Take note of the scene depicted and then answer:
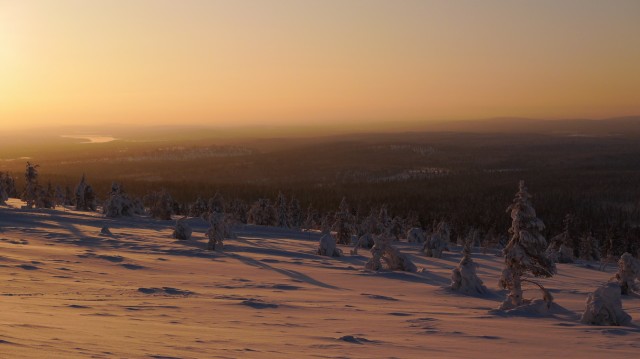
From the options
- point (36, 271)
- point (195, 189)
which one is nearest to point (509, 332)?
point (36, 271)

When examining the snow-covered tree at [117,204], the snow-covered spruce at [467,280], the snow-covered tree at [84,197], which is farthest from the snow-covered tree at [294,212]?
the snow-covered spruce at [467,280]

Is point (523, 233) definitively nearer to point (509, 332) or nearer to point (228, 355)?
point (509, 332)

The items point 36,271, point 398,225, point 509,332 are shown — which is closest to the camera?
point 509,332

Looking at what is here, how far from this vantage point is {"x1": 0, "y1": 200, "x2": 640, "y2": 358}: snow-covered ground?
12.8 meters

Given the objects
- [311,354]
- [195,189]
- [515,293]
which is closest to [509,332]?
[515,293]

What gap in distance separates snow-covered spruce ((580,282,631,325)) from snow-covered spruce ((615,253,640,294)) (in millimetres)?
11412

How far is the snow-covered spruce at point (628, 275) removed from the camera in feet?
94.6

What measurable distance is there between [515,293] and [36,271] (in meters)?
19.7

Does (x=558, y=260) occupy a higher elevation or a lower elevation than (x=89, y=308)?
lower

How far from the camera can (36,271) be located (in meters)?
24.0

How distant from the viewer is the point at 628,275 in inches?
1139

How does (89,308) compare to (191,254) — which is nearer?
(89,308)

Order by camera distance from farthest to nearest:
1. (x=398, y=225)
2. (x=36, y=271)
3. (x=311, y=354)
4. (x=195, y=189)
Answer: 1. (x=195, y=189)
2. (x=398, y=225)
3. (x=36, y=271)
4. (x=311, y=354)

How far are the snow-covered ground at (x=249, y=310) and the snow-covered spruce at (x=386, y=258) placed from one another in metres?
1.14
